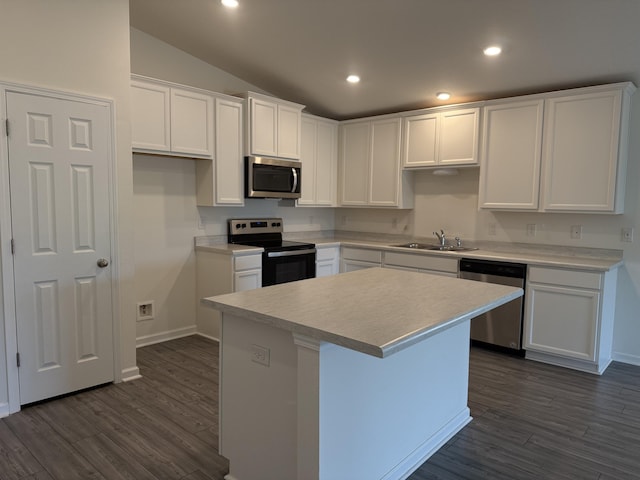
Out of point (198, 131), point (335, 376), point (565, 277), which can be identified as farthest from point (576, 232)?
point (198, 131)

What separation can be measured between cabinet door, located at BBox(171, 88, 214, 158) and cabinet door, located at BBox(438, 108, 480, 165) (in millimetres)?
2317

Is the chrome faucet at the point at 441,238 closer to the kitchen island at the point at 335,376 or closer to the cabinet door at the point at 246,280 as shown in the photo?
the cabinet door at the point at 246,280

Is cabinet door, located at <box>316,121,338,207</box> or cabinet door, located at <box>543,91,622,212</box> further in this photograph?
cabinet door, located at <box>316,121,338,207</box>

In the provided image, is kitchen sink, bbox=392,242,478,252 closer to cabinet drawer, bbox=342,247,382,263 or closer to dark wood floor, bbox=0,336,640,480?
cabinet drawer, bbox=342,247,382,263

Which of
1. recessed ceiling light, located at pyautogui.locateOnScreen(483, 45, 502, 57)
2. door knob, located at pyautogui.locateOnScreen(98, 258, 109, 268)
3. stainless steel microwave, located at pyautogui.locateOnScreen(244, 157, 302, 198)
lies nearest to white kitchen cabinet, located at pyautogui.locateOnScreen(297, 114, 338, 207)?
stainless steel microwave, located at pyautogui.locateOnScreen(244, 157, 302, 198)

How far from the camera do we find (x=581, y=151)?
Result: 3674mm

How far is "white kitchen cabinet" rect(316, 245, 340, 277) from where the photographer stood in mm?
4898

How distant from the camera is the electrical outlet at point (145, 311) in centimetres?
407

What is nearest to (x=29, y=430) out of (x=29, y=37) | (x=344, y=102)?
(x=29, y=37)

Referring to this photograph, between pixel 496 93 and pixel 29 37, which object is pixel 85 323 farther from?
pixel 496 93

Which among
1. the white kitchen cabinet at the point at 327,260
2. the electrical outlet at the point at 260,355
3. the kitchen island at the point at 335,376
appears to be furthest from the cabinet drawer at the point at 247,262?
the electrical outlet at the point at 260,355

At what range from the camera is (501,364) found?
3.75 m

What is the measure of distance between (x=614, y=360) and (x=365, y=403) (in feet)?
10.2

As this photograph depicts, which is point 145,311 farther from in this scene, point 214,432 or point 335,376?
point 335,376
